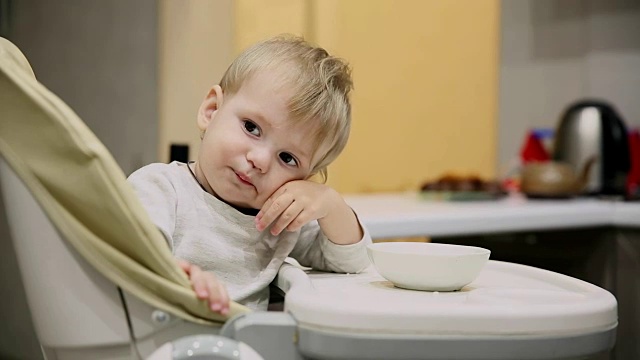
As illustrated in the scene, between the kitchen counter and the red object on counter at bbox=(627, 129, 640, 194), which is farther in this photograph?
the red object on counter at bbox=(627, 129, 640, 194)

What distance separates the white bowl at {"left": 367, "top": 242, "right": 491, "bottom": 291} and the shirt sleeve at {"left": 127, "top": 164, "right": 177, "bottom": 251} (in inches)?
7.9

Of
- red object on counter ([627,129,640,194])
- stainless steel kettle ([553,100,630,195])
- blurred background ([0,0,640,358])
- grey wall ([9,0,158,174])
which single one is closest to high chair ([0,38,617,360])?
blurred background ([0,0,640,358])

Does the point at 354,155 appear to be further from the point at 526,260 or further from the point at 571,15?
the point at 571,15

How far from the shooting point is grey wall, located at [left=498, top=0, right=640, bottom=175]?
2547 millimetres

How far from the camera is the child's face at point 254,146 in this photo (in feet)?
2.84

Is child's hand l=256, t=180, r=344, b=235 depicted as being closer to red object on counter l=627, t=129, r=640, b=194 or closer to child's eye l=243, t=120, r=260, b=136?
child's eye l=243, t=120, r=260, b=136

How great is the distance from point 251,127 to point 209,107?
0.09 meters

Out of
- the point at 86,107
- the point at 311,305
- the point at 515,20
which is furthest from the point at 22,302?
the point at 515,20

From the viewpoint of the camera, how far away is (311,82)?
883mm

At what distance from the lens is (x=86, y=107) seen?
150cm

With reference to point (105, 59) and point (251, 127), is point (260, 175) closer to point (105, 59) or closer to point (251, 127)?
point (251, 127)

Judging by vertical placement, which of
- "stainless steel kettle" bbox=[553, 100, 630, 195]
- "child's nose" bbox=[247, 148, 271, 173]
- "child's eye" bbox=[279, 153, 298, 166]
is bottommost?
"stainless steel kettle" bbox=[553, 100, 630, 195]

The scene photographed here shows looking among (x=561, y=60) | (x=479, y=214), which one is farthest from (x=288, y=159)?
(x=561, y=60)

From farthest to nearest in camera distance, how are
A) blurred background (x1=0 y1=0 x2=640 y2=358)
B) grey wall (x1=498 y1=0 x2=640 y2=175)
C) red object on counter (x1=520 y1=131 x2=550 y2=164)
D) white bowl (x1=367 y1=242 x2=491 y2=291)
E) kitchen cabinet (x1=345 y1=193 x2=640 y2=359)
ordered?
grey wall (x1=498 y1=0 x2=640 y2=175), red object on counter (x1=520 y1=131 x2=550 y2=164), kitchen cabinet (x1=345 y1=193 x2=640 y2=359), blurred background (x1=0 y1=0 x2=640 y2=358), white bowl (x1=367 y1=242 x2=491 y2=291)
